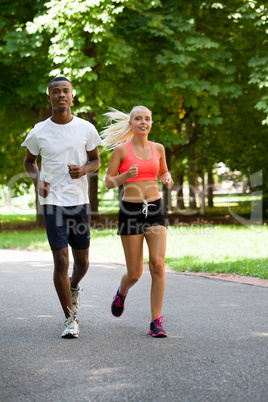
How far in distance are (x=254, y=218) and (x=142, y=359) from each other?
19.8 m

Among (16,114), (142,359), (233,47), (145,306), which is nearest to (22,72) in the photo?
(16,114)

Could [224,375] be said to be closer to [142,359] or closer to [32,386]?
[142,359]

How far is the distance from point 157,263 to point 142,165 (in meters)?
0.89

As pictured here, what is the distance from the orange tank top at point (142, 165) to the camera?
19.2 ft

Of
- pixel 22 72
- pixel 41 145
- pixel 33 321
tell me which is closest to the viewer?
pixel 41 145

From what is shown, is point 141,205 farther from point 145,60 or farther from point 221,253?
point 145,60

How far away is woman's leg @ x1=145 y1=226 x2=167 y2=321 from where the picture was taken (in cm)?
581

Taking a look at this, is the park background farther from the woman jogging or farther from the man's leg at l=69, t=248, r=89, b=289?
the woman jogging

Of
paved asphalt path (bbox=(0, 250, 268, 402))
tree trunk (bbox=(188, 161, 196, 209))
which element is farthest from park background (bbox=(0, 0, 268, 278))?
tree trunk (bbox=(188, 161, 196, 209))

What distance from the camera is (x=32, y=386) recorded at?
427 cm

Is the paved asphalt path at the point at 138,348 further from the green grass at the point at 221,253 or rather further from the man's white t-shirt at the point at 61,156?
the green grass at the point at 221,253

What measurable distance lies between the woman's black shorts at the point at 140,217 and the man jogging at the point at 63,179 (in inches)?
13.8

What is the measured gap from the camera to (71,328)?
5727 mm

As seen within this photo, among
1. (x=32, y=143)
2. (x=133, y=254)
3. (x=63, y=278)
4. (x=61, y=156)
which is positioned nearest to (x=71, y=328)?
(x=63, y=278)
